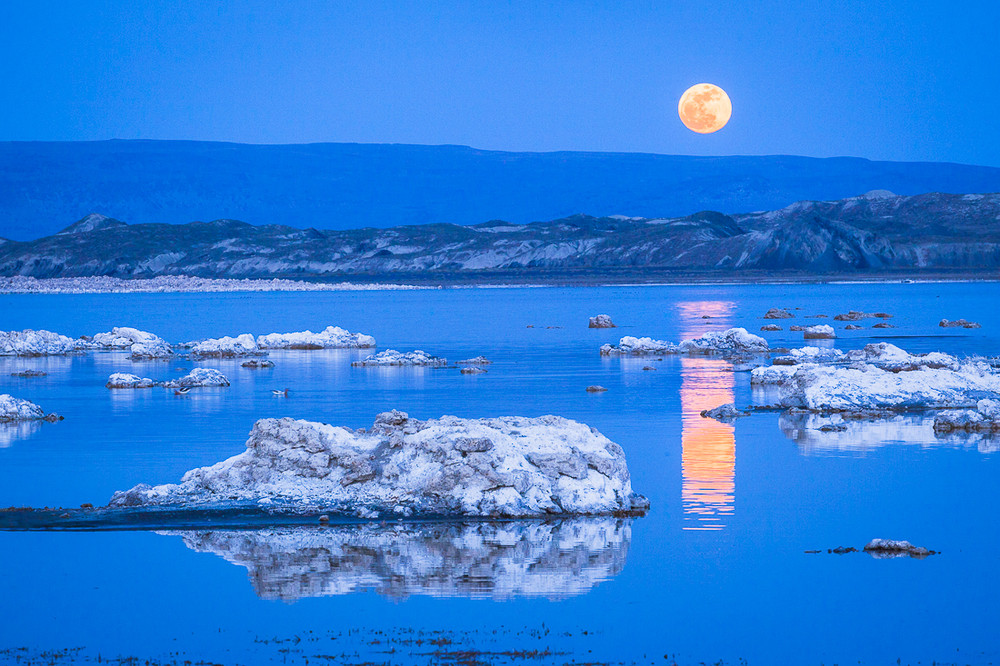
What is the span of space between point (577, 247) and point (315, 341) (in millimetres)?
111770

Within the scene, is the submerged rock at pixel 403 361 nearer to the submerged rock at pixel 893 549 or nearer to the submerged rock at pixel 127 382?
the submerged rock at pixel 127 382

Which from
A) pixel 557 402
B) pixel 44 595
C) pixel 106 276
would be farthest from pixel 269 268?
pixel 44 595

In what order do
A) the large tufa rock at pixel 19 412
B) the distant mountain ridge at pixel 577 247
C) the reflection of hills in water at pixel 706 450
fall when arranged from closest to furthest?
the reflection of hills in water at pixel 706 450
the large tufa rock at pixel 19 412
the distant mountain ridge at pixel 577 247

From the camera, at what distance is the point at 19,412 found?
17.0 m

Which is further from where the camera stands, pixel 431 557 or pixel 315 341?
pixel 315 341

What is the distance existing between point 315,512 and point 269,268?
13940cm

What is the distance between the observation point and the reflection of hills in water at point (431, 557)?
830 centimetres

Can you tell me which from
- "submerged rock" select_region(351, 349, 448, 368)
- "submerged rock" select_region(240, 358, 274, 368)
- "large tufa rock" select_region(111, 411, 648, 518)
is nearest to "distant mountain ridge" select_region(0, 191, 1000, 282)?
"submerged rock" select_region(351, 349, 448, 368)

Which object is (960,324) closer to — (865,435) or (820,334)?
(820,334)

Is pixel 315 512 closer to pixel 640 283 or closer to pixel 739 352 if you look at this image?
pixel 739 352

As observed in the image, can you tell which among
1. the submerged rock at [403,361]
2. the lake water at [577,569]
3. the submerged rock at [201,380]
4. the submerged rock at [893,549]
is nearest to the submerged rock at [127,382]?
the submerged rock at [201,380]

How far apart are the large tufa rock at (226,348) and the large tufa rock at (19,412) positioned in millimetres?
12141

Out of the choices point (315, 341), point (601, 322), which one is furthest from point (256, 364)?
point (601, 322)

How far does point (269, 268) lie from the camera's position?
14712cm
